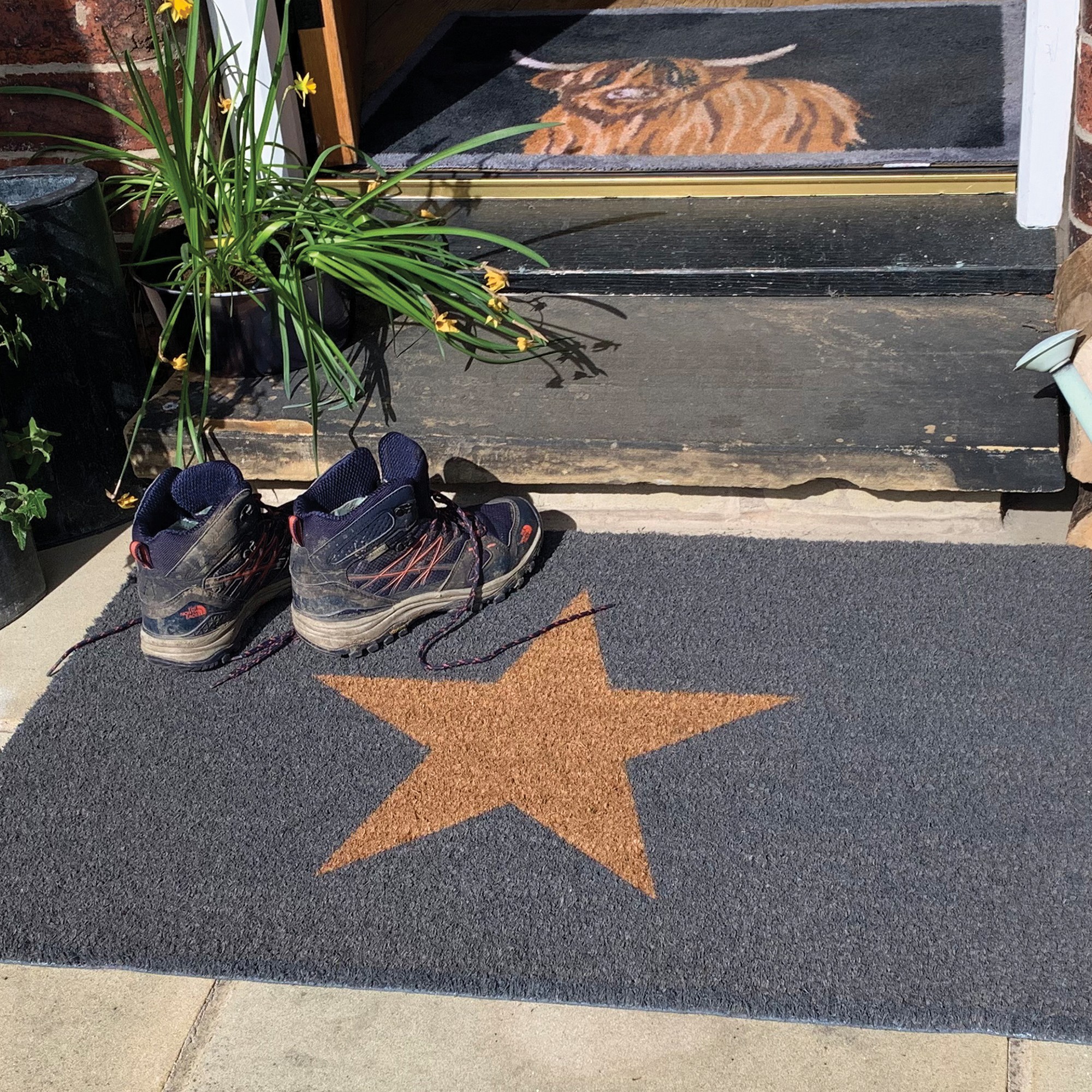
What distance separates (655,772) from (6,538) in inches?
47.1

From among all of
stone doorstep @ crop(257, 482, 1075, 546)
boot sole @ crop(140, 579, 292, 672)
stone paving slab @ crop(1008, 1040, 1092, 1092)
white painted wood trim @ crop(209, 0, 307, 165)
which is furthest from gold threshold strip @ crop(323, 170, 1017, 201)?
stone paving slab @ crop(1008, 1040, 1092, 1092)

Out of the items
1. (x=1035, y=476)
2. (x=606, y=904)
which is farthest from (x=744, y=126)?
(x=606, y=904)

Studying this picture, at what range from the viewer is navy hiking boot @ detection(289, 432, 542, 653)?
1.77 metres

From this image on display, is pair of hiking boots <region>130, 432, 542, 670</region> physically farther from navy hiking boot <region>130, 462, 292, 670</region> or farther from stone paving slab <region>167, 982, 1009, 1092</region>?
stone paving slab <region>167, 982, 1009, 1092</region>

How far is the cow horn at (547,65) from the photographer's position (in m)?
3.00

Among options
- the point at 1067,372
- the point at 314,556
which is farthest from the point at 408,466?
the point at 1067,372

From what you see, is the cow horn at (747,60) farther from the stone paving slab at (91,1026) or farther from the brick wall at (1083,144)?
the stone paving slab at (91,1026)

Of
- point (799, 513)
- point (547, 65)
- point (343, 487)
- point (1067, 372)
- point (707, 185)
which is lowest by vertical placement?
point (799, 513)

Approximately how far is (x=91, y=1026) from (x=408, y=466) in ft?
3.01

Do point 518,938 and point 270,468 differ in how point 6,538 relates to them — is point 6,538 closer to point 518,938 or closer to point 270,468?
point 270,468

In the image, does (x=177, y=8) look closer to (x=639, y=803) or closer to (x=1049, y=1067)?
(x=639, y=803)

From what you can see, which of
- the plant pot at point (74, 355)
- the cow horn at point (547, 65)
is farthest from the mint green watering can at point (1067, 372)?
the cow horn at point (547, 65)

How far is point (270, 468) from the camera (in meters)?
2.16

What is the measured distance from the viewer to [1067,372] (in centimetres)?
158
